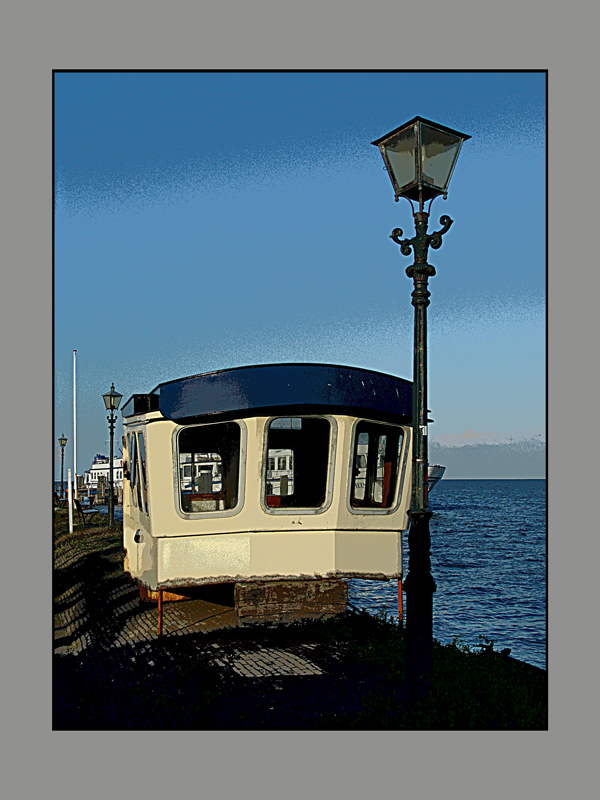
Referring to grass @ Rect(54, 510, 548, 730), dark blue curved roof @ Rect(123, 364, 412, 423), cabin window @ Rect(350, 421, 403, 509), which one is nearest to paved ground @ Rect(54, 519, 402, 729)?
grass @ Rect(54, 510, 548, 730)

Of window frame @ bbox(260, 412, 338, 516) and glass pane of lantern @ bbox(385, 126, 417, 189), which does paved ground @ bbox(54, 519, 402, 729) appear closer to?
window frame @ bbox(260, 412, 338, 516)

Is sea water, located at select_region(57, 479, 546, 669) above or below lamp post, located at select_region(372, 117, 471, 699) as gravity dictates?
below

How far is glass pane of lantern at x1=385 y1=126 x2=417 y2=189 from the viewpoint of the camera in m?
6.61

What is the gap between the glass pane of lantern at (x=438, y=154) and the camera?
6.58m

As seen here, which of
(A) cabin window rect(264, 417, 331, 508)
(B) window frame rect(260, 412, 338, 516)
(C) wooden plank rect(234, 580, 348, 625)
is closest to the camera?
(B) window frame rect(260, 412, 338, 516)

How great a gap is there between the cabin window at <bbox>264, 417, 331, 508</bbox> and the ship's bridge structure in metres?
0.02

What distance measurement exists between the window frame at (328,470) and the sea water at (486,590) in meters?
3.29

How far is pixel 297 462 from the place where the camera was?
1045 cm

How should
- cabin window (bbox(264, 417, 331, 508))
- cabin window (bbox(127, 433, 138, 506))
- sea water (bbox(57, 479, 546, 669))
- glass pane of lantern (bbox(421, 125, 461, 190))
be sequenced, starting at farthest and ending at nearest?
sea water (bbox(57, 479, 546, 669)), cabin window (bbox(127, 433, 138, 506)), cabin window (bbox(264, 417, 331, 508)), glass pane of lantern (bbox(421, 125, 461, 190))

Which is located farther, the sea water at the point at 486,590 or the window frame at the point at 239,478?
the sea water at the point at 486,590

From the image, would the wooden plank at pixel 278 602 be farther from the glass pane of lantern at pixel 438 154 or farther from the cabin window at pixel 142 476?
the glass pane of lantern at pixel 438 154

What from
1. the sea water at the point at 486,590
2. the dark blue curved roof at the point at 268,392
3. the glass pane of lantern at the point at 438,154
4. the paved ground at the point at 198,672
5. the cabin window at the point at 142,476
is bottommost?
the sea water at the point at 486,590

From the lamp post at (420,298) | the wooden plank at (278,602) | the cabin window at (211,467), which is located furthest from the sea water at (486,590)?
the lamp post at (420,298)

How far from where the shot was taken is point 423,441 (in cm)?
660
